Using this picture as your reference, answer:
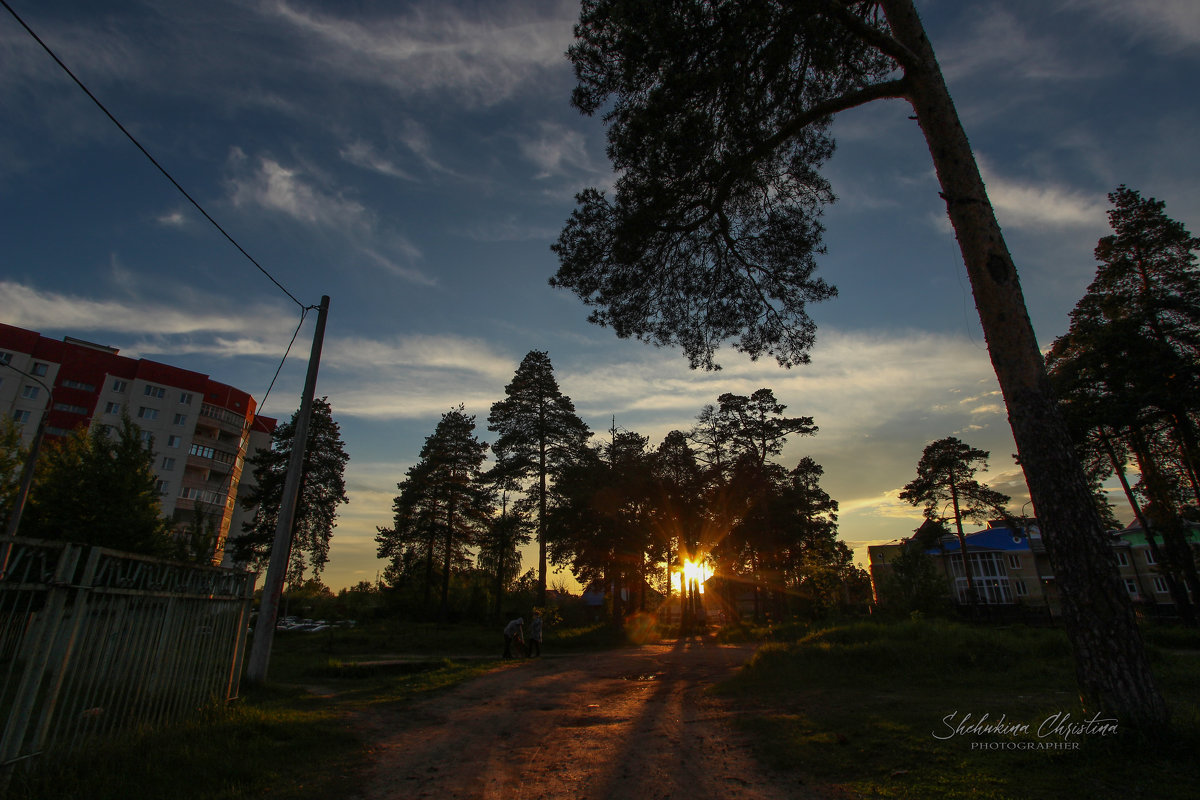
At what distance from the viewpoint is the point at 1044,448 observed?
5250 millimetres

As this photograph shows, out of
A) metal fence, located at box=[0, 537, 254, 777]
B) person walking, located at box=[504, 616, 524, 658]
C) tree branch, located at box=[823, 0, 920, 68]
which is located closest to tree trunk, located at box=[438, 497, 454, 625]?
person walking, located at box=[504, 616, 524, 658]

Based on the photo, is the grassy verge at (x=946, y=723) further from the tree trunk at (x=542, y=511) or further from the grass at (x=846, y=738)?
the tree trunk at (x=542, y=511)

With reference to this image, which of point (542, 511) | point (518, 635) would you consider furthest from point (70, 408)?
point (518, 635)

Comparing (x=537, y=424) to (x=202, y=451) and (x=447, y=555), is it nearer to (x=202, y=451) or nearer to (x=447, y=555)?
(x=447, y=555)

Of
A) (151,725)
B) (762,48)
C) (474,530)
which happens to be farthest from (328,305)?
(474,530)

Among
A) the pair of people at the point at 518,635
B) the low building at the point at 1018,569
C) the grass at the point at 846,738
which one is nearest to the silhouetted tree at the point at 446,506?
the pair of people at the point at 518,635

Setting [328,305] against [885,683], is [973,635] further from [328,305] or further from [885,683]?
[328,305]

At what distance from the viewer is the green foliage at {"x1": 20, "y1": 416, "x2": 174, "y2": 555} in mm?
16359

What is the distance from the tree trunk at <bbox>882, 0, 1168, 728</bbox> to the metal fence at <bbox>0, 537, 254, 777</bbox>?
8.86 m

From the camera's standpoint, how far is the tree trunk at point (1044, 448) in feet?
15.2

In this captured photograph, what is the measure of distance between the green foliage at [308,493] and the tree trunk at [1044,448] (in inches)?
1368

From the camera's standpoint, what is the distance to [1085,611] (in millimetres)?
4801

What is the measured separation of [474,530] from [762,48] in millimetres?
36456

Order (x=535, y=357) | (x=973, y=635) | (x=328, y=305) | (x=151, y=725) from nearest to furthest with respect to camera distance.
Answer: (x=151, y=725)
(x=328, y=305)
(x=973, y=635)
(x=535, y=357)
